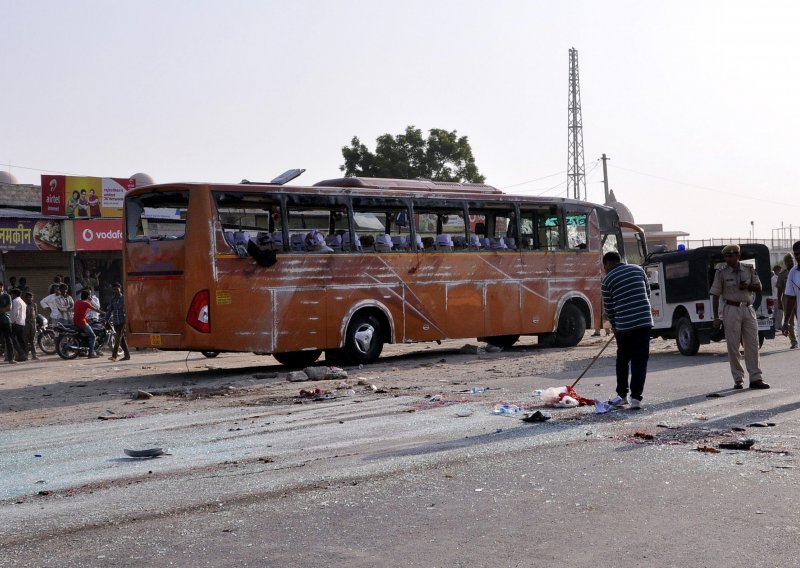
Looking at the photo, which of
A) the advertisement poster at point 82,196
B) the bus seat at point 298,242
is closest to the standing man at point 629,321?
the bus seat at point 298,242

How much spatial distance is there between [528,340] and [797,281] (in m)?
13.3

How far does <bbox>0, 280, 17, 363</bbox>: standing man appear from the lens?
76.7 feet

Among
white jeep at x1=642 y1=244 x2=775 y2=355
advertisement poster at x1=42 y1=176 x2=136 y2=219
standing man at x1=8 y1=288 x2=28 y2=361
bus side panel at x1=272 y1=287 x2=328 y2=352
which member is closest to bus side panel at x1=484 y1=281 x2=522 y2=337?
white jeep at x1=642 y1=244 x2=775 y2=355

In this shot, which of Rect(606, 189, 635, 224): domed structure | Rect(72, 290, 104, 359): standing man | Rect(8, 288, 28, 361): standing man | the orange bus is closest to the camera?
the orange bus

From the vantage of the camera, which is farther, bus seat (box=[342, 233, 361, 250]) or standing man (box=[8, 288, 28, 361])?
standing man (box=[8, 288, 28, 361])

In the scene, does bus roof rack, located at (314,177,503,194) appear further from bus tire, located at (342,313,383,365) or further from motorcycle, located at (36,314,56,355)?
motorcycle, located at (36,314,56,355)

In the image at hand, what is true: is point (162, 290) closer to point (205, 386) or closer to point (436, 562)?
point (205, 386)

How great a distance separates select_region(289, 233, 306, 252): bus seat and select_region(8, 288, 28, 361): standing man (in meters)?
9.67

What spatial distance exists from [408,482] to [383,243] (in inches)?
480

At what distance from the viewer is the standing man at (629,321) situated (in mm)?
11109

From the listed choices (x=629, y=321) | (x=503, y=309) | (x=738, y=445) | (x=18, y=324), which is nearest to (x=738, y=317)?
(x=629, y=321)

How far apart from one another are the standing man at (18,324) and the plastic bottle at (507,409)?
53.6ft

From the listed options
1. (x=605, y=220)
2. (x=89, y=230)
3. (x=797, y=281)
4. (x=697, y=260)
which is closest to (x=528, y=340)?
(x=605, y=220)

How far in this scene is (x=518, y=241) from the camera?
21953 mm
